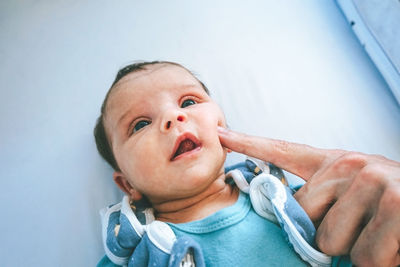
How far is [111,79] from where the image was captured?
1.23 m

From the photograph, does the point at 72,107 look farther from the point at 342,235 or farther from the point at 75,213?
the point at 342,235

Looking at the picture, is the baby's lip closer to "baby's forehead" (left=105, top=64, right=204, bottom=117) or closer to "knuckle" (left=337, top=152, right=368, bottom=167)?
"baby's forehead" (left=105, top=64, right=204, bottom=117)

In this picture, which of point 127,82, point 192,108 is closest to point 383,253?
point 192,108

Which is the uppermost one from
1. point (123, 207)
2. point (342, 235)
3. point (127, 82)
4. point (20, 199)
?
point (127, 82)

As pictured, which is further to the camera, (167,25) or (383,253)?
(167,25)

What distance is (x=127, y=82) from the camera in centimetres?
91

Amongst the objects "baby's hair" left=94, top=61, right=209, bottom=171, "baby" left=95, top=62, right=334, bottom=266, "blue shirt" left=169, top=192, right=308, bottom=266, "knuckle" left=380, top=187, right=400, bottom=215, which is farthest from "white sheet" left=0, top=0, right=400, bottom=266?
"knuckle" left=380, top=187, right=400, bottom=215

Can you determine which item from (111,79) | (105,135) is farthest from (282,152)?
(111,79)

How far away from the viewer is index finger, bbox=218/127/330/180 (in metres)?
0.78

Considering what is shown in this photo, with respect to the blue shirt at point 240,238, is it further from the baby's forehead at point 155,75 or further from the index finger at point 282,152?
the baby's forehead at point 155,75

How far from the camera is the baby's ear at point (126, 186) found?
90 cm

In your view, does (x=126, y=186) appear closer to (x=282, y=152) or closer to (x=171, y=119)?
(x=171, y=119)

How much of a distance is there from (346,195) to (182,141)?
39cm

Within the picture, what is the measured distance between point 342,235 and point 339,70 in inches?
29.6
